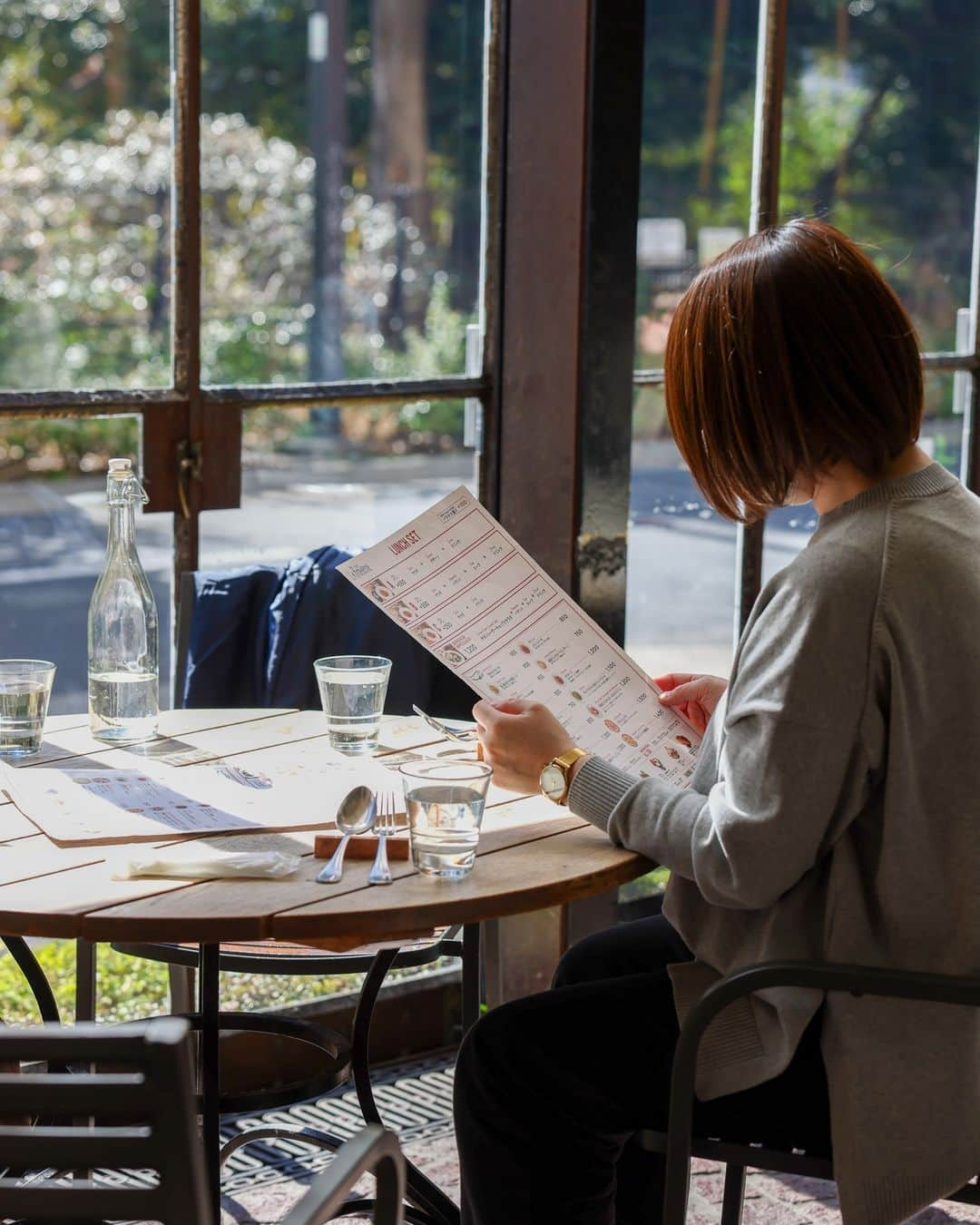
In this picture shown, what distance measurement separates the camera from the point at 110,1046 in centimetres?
87

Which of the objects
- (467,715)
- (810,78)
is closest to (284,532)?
(467,715)

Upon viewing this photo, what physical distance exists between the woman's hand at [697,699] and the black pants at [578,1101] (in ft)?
1.11

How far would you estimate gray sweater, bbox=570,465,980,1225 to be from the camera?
1.33 m

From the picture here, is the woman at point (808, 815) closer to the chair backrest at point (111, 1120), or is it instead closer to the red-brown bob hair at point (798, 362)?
the red-brown bob hair at point (798, 362)

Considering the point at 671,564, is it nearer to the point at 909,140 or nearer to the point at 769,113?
the point at 769,113

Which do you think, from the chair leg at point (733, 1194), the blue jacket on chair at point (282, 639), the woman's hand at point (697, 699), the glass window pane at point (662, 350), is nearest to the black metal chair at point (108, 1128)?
the woman's hand at point (697, 699)

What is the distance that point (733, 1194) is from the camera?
74.7 inches

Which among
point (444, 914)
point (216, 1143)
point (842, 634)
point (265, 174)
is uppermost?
point (265, 174)

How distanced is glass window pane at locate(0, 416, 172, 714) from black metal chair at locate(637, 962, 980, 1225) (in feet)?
4.22

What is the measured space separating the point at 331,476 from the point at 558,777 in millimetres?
1308

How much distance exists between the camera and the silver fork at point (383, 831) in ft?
4.58

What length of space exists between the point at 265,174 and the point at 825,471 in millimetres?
3161

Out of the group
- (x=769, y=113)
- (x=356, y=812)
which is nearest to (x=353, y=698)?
(x=356, y=812)

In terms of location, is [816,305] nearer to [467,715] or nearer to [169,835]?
Result: [169,835]
